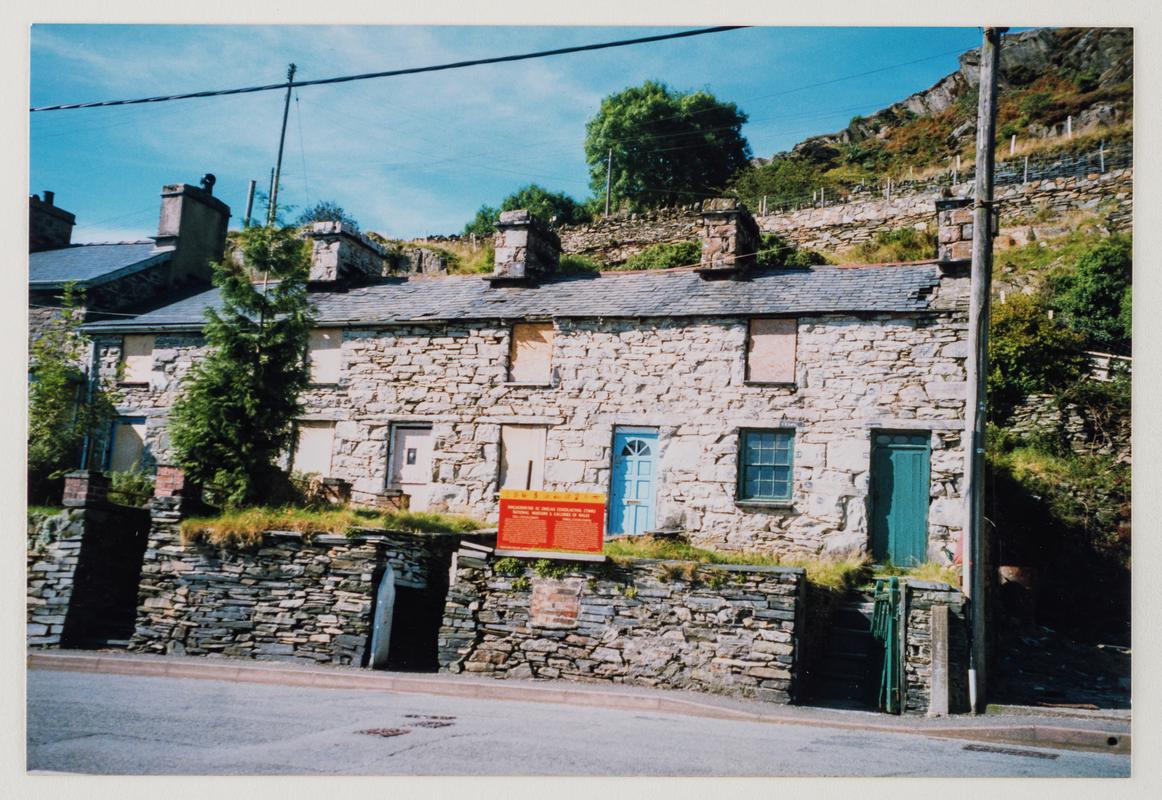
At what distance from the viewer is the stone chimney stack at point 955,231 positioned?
1127cm

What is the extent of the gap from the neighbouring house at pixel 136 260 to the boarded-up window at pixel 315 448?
3.43 m

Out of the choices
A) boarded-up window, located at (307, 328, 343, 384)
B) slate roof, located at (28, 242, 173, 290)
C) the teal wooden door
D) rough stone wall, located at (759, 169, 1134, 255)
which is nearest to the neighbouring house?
slate roof, located at (28, 242, 173, 290)

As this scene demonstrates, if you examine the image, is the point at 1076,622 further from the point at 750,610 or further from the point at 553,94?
the point at 553,94

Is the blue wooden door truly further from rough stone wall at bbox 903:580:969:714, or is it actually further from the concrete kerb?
rough stone wall at bbox 903:580:969:714

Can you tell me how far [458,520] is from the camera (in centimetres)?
1156

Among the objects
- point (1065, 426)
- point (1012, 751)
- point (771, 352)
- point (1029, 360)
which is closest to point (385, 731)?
point (1012, 751)

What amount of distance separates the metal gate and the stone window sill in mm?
2250

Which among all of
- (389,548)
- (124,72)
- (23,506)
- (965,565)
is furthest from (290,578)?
(965,565)

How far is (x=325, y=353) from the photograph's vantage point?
44.0 ft

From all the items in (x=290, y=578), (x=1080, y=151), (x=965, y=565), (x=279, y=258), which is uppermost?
(x=1080, y=151)

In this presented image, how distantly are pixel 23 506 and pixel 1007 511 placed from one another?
403 inches

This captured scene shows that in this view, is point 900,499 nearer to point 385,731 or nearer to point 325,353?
point 385,731

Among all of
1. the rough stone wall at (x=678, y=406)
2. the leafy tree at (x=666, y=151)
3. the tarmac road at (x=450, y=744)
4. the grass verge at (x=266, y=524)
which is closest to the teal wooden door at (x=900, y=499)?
the rough stone wall at (x=678, y=406)

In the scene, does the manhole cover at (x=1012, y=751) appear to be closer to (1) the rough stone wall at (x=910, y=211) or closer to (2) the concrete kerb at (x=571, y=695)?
(2) the concrete kerb at (x=571, y=695)
